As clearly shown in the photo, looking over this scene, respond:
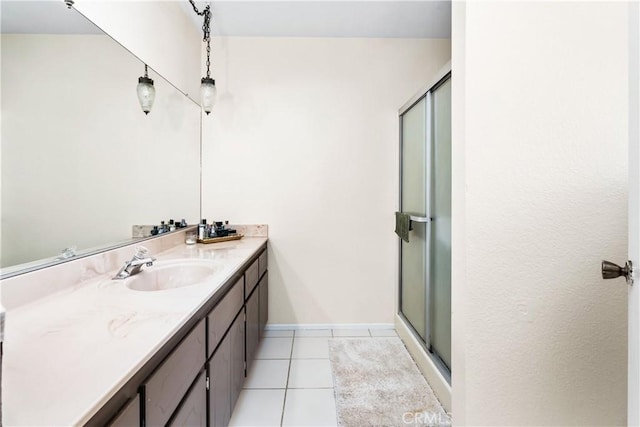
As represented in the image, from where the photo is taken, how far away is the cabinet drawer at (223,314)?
1.07m

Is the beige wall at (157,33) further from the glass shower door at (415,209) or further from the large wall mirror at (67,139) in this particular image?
the glass shower door at (415,209)

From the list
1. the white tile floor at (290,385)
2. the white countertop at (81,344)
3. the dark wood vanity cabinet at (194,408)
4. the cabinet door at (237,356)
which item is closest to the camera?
the white countertop at (81,344)

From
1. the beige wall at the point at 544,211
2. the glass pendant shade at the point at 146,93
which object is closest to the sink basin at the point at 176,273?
the glass pendant shade at the point at 146,93

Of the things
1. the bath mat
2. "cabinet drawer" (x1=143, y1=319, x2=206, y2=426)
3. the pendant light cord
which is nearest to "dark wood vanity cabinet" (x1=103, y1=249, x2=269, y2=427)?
"cabinet drawer" (x1=143, y1=319, x2=206, y2=426)

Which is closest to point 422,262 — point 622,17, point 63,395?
point 622,17

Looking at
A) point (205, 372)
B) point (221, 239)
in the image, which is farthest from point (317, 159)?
point (205, 372)

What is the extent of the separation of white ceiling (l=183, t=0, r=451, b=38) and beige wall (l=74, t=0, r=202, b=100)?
164mm

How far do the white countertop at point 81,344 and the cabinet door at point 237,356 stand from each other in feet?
1.34

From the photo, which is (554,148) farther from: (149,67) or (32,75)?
(149,67)

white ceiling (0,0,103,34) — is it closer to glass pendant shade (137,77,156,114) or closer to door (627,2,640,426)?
glass pendant shade (137,77,156,114)

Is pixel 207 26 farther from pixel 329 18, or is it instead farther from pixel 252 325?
pixel 252 325

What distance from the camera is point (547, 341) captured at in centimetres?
97

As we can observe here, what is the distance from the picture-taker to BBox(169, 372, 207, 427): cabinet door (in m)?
0.82

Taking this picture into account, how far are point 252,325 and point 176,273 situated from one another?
1.96 ft
